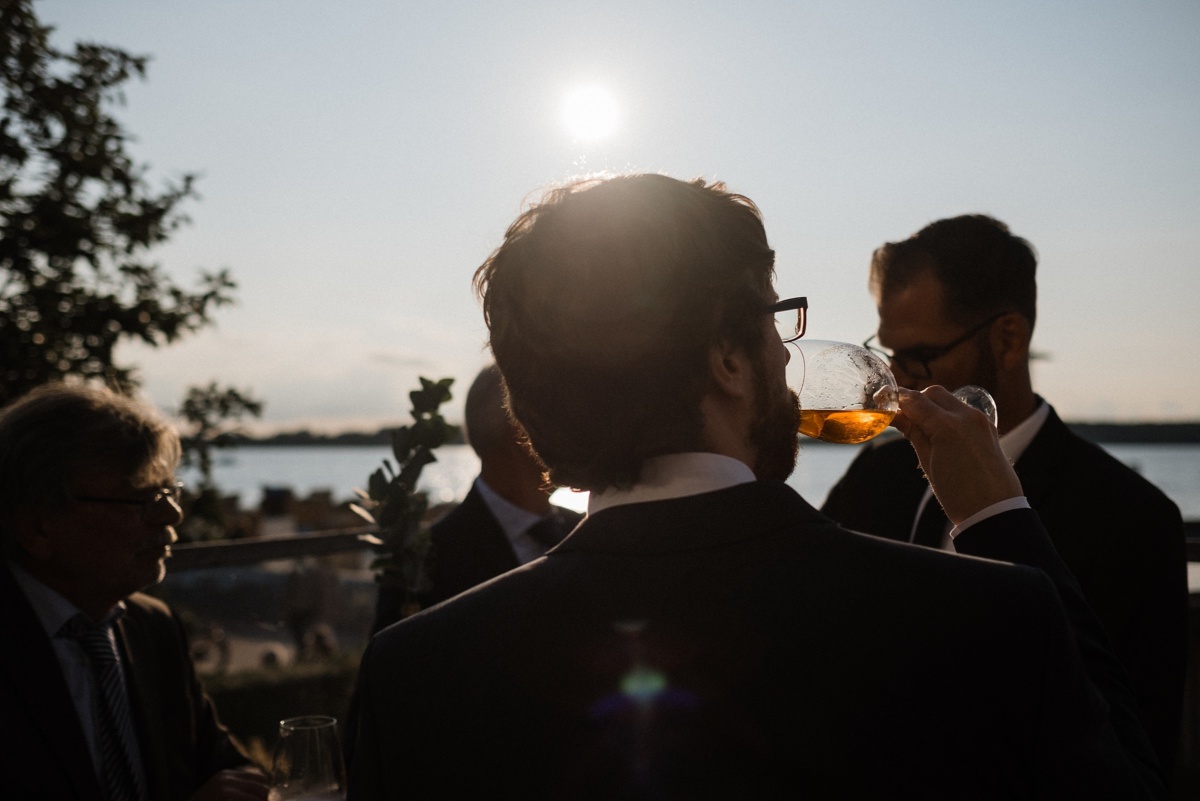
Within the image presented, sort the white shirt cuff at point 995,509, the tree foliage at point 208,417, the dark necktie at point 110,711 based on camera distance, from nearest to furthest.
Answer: the white shirt cuff at point 995,509
the dark necktie at point 110,711
the tree foliage at point 208,417

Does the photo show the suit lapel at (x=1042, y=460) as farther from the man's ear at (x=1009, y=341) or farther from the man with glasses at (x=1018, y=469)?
the man's ear at (x=1009, y=341)

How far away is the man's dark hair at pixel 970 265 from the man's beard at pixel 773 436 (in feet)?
6.10

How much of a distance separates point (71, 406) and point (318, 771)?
1.70 meters

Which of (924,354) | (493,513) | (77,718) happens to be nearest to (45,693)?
(77,718)

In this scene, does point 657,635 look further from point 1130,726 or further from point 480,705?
point 1130,726

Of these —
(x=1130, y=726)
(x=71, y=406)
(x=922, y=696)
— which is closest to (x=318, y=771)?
(x=922, y=696)

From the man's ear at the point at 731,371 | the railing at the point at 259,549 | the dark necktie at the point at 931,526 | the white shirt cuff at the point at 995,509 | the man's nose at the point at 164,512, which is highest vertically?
the man's ear at the point at 731,371

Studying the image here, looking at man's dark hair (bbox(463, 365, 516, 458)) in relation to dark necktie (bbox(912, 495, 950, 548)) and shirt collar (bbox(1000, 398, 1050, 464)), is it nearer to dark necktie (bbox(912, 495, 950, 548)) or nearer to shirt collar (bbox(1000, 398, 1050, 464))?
dark necktie (bbox(912, 495, 950, 548))

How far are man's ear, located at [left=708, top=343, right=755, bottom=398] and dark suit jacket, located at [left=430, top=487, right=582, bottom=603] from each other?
1.88 meters

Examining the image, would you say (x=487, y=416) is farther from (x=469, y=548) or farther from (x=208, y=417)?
(x=208, y=417)


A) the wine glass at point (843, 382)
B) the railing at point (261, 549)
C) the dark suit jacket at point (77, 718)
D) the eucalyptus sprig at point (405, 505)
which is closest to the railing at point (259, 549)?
the railing at point (261, 549)

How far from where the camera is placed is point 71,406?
292cm

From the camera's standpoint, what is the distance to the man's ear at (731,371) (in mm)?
1390

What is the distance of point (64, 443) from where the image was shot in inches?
113
